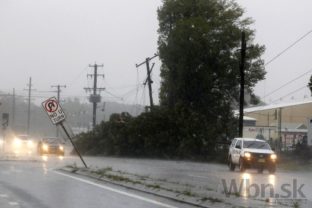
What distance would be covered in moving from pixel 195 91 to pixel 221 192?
39357 mm

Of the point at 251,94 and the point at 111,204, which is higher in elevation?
the point at 251,94

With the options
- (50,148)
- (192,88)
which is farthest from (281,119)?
(50,148)

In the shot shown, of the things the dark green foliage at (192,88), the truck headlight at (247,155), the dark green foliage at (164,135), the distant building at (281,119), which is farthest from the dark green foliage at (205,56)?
the distant building at (281,119)

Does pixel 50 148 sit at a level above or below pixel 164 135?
below

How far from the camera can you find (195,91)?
58344mm

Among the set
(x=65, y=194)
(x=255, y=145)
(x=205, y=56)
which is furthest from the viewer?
(x=205, y=56)

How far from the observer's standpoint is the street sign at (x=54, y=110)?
3072cm

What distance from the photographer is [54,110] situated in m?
31.0

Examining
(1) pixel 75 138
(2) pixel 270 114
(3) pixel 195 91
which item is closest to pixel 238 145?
(3) pixel 195 91

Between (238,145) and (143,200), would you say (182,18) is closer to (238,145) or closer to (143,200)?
(238,145)

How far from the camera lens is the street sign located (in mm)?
30719

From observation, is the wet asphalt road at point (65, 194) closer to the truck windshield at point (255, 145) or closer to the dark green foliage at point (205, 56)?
the truck windshield at point (255, 145)

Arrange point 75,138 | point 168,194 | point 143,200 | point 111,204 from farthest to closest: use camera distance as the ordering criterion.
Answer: point 75,138 < point 168,194 < point 143,200 < point 111,204

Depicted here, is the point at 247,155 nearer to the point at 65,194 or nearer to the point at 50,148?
the point at 65,194
